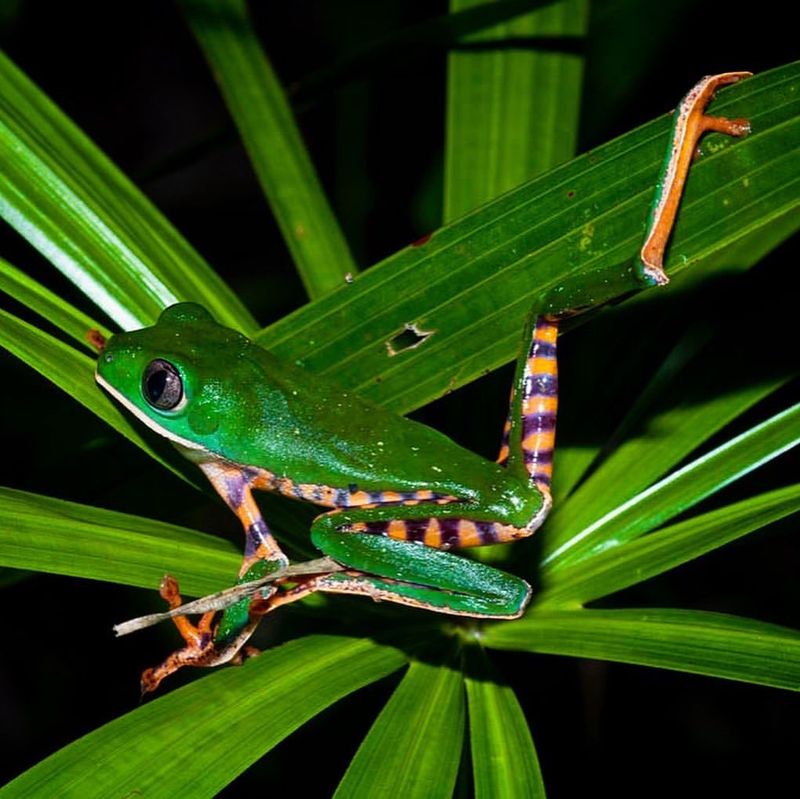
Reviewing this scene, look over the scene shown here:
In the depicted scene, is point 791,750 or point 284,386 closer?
point 284,386

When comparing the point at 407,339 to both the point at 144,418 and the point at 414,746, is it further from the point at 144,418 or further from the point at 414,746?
the point at 414,746

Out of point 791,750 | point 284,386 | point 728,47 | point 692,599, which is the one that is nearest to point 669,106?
point 728,47

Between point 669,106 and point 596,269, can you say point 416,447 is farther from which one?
point 669,106

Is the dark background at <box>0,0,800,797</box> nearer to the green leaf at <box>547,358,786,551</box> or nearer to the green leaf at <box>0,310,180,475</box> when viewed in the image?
the green leaf at <box>547,358,786,551</box>

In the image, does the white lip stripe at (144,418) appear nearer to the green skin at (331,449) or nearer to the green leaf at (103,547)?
the green skin at (331,449)

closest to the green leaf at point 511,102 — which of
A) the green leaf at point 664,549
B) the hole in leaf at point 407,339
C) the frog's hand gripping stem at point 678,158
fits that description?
the hole in leaf at point 407,339
